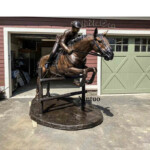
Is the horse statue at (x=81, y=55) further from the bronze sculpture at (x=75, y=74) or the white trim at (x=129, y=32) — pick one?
the white trim at (x=129, y=32)

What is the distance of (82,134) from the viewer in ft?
9.41

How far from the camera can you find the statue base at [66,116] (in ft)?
9.87

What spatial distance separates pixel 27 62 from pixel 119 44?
6.22 meters

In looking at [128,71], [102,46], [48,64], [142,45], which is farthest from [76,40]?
[142,45]

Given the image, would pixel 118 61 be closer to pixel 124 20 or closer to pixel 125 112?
pixel 124 20

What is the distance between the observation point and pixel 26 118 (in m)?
3.62

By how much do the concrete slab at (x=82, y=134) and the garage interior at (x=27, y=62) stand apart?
2.57 meters

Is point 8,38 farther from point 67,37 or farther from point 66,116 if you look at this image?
point 66,116

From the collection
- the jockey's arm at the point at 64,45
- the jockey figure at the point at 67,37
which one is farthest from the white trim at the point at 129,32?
the jockey's arm at the point at 64,45

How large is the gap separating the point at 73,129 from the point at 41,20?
13.1 feet

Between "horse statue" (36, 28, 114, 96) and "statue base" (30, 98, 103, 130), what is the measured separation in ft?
2.46

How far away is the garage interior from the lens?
21.0 feet

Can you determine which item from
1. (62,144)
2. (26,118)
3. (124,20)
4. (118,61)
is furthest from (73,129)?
(124,20)

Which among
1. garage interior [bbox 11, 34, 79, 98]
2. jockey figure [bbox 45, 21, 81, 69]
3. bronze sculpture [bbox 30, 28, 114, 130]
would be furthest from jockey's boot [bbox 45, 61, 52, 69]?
garage interior [bbox 11, 34, 79, 98]
